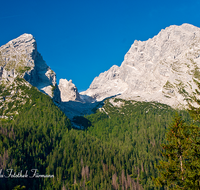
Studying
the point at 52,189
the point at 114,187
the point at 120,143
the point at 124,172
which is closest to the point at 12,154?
the point at 52,189

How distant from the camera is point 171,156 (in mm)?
28453

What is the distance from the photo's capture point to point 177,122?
29375 millimetres

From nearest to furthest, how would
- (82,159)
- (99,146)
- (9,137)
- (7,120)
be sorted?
(9,137), (82,159), (99,146), (7,120)

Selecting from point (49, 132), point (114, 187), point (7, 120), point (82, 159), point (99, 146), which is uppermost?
point (7, 120)

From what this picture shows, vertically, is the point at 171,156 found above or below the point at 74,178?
above

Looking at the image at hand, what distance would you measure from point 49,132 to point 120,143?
267 ft

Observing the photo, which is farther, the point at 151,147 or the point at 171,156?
the point at 151,147

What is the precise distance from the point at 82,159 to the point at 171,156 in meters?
135

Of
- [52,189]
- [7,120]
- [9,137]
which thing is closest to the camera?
[52,189]

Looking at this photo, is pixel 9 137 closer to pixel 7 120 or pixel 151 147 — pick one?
pixel 7 120

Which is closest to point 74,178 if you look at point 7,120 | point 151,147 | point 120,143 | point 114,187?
point 114,187

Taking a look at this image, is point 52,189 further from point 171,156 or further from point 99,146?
point 171,156

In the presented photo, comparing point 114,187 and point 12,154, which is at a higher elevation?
point 12,154

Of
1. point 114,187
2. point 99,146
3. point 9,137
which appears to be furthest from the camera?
point 99,146
